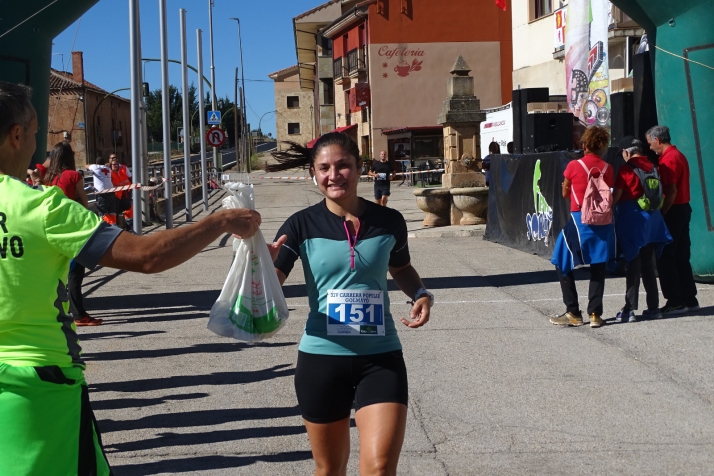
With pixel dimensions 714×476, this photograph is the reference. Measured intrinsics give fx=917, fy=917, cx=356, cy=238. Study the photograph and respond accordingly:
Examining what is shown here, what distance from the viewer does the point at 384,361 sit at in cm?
360

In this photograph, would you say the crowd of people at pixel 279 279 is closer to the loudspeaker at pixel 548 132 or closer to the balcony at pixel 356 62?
the loudspeaker at pixel 548 132

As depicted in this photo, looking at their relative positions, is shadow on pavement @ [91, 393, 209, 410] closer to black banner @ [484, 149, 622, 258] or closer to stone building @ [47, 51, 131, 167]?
black banner @ [484, 149, 622, 258]

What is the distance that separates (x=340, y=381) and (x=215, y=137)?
1082 inches

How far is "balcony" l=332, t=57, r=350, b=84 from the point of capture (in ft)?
197

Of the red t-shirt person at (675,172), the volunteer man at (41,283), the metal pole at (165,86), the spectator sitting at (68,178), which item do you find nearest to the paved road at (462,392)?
the spectator sitting at (68,178)

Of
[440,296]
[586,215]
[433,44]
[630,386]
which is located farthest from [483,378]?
[433,44]

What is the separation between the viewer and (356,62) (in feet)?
186

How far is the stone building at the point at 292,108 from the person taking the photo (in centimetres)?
9669

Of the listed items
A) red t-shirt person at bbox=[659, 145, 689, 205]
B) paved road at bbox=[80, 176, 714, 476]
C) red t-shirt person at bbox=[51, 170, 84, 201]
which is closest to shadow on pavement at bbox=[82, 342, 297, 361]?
paved road at bbox=[80, 176, 714, 476]

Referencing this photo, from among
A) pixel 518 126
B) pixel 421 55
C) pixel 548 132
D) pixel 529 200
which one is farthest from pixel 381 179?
pixel 421 55

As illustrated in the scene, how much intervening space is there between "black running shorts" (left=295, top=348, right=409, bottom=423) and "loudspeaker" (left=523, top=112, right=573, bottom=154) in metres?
12.2

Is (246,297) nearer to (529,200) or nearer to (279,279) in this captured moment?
(279,279)

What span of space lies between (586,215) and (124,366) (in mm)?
4339

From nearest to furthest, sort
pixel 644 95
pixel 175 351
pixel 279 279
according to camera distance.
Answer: pixel 279 279
pixel 175 351
pixel 644 95
